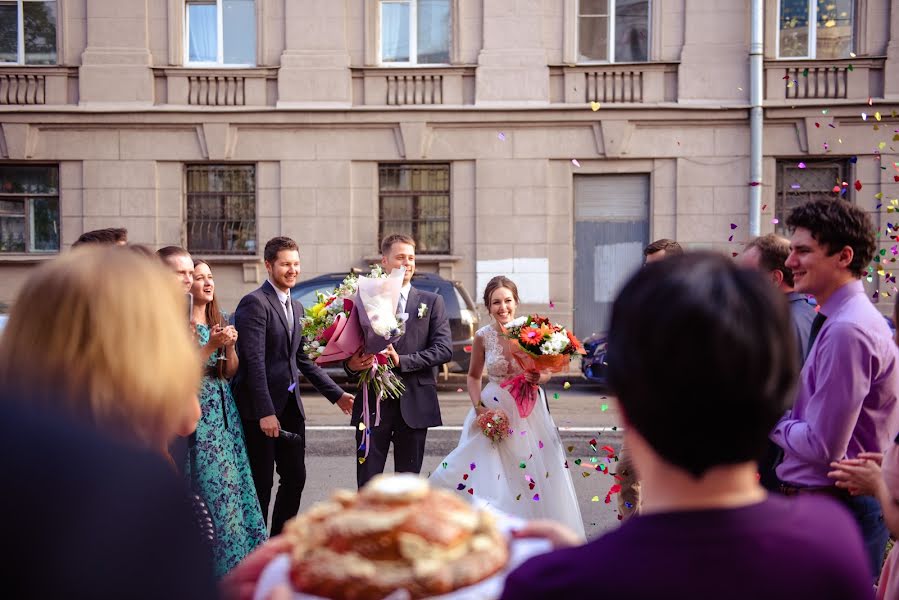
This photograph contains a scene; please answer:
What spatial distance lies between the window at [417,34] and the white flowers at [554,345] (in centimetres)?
1298

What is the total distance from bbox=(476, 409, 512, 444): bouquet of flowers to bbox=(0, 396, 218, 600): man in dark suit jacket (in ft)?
17.4

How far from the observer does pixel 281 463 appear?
5.80 meters

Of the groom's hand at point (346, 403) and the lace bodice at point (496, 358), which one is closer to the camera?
the groom's hand at point (346, 403)

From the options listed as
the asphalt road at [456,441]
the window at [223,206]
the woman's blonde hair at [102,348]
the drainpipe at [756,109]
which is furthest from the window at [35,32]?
the woman's blonde hair at [102,348]

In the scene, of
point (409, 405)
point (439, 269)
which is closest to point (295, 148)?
point (439, 269)

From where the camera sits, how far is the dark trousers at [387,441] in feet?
20.5

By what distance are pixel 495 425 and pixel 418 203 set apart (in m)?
12.2

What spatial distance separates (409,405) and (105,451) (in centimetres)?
526

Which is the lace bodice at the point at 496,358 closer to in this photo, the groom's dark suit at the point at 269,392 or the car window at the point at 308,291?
the groom's dark suit at the point at 269,392

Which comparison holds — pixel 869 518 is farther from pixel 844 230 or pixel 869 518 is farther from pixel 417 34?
pixel 417 34

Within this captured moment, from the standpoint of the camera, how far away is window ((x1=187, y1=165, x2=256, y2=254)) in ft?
59.9

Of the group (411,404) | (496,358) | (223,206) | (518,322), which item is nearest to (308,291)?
(223,206)

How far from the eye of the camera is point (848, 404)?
3092 mm

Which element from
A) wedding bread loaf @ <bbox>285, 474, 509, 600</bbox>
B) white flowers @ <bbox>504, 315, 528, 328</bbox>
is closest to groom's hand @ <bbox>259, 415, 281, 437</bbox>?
white flowers @ <bbox>504, 315, 528, 328</bbox>
